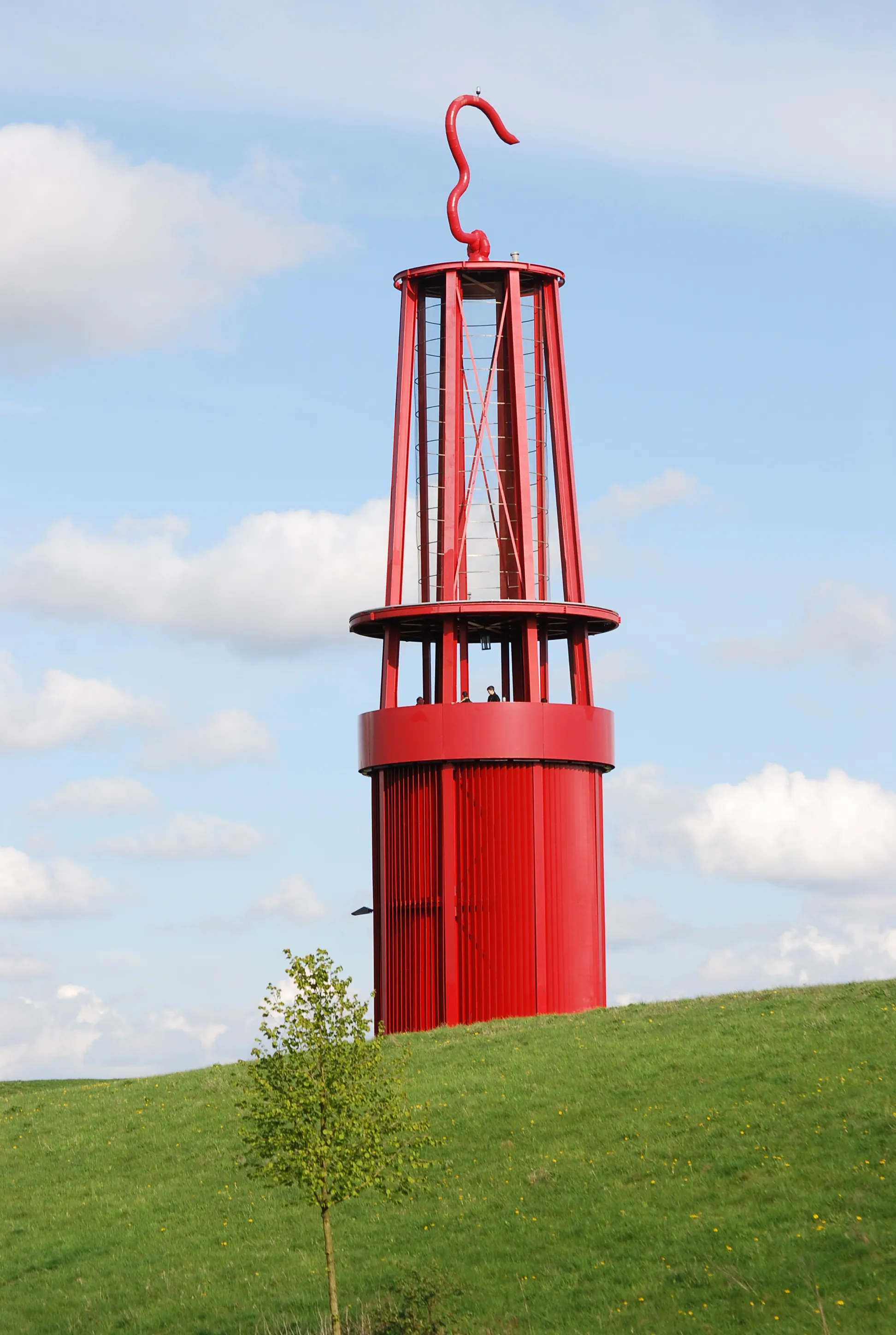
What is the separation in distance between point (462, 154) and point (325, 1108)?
29.8 metres

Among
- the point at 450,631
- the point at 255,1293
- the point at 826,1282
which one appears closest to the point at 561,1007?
the point at 450,631

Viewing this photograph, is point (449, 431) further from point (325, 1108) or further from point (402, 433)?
point (325, 1108)

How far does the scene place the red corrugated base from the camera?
43.0 m

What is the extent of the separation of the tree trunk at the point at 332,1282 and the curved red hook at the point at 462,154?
29.1m

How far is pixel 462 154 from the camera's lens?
4766cm

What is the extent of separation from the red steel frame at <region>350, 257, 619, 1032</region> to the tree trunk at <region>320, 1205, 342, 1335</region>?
17.5 meters

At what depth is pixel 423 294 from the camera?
48.0 metres

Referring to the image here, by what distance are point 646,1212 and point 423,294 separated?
28.2 m

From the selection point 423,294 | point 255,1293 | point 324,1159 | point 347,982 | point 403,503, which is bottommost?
point 255,1293

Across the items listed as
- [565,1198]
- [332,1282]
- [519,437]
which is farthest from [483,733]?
[332,1282]

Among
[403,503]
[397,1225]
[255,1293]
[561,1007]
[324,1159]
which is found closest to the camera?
[324,1159]

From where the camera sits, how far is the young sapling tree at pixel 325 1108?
83.8 feet

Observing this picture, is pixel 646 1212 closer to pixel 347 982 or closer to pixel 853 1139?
pixel 853 1139

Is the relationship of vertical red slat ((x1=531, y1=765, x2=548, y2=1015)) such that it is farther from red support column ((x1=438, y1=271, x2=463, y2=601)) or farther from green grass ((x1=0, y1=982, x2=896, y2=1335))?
red support column ((x1=438, y1=271, x2=463, y2=601))
